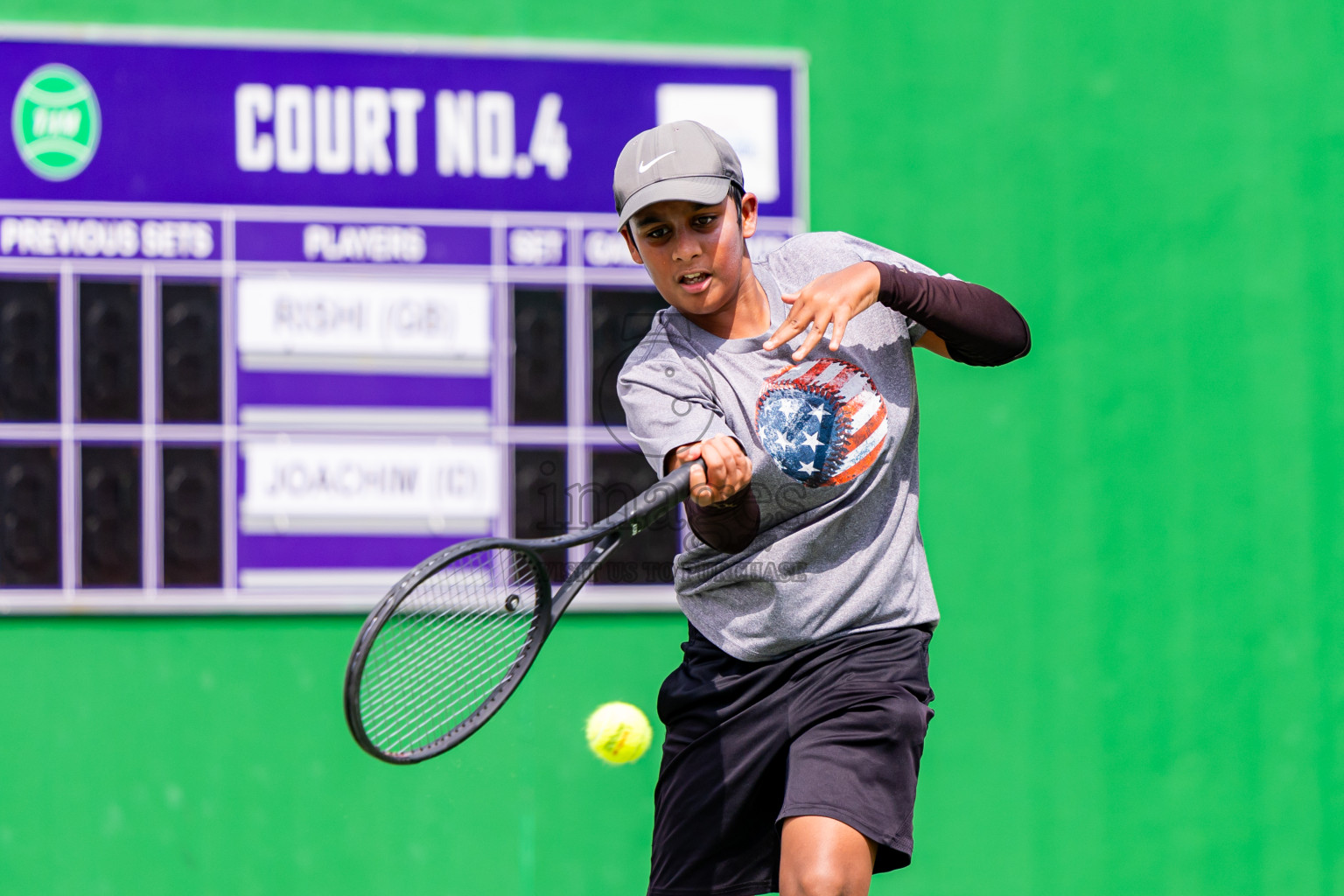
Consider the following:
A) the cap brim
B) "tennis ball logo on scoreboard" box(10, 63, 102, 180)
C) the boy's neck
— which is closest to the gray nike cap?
the cap brim

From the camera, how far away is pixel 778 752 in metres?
2.59

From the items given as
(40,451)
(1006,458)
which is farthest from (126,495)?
(1006,458)

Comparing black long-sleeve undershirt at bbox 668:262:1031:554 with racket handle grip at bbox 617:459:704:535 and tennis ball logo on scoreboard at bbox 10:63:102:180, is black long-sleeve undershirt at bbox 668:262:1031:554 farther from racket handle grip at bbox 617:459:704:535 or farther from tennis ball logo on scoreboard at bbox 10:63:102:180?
tennis ball logo on scoreboard at bbox 10:63:102:180

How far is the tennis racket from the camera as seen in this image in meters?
2.28

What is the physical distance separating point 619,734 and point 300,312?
1435 mm

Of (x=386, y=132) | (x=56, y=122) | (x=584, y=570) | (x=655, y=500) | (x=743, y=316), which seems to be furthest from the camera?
(x=386, y=132)

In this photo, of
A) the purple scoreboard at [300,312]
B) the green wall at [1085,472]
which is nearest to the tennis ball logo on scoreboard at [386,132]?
the purple scoreboard at [300,312]

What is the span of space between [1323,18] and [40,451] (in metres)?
4.00

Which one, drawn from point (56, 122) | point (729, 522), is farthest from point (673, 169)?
point (56, 122)

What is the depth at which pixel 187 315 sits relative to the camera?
365 cm

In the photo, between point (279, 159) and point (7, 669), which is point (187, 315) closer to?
point (279, 159)

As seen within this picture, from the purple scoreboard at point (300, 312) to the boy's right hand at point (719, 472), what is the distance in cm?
142

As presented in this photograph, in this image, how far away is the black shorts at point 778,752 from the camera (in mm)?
2408

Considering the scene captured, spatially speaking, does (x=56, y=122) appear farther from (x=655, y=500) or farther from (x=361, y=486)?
(x=655, y=500)
